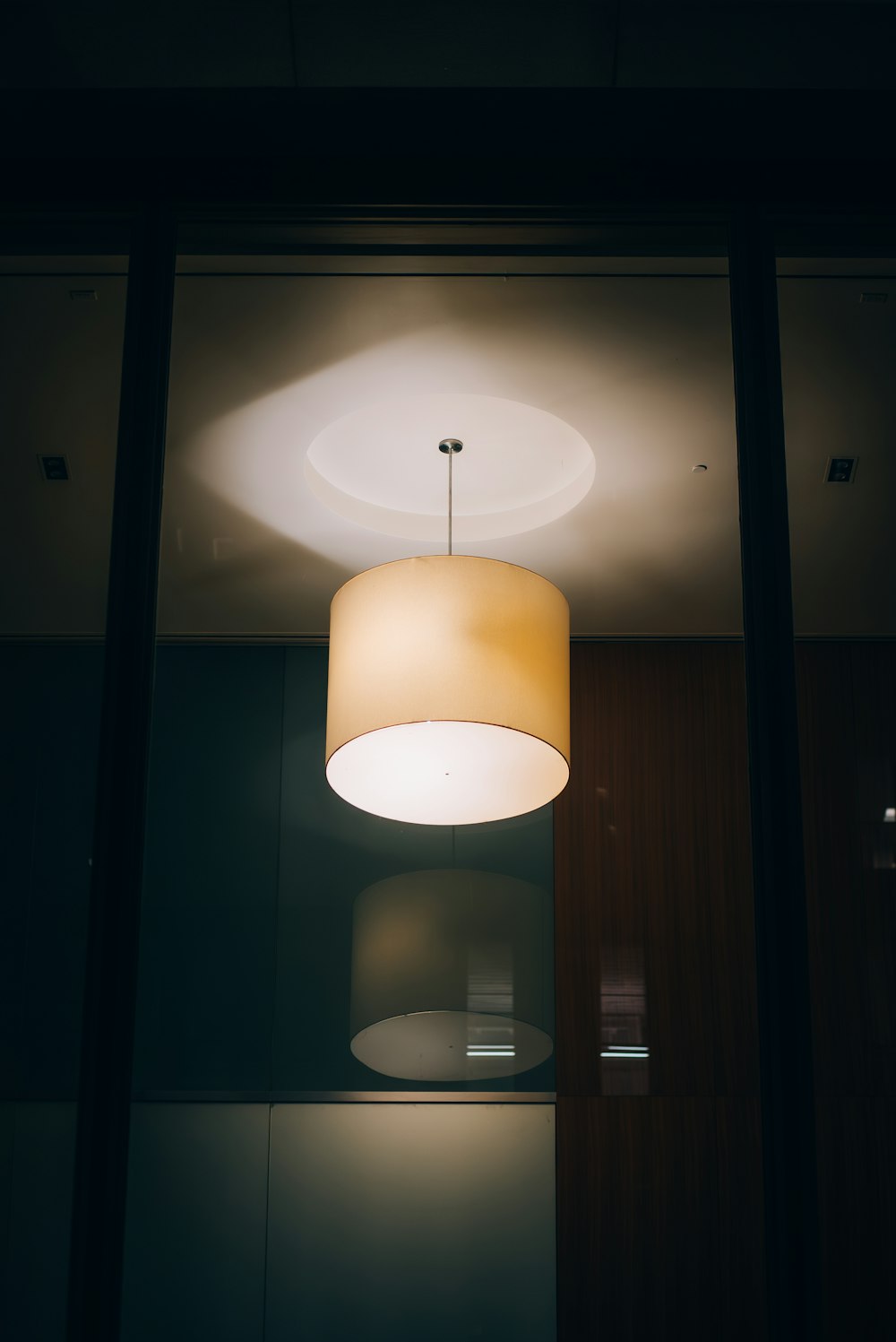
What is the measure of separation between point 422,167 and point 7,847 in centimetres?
116

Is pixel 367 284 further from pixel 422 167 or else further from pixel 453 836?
pixel 453 836

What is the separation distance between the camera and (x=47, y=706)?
4.95ft

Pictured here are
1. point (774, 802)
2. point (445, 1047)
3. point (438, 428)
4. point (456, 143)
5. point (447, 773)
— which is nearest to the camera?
point (774, 802)

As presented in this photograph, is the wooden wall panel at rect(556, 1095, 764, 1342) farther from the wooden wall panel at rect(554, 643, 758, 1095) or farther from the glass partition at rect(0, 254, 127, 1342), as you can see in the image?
the glass partition at rect(0, 254, 127, 1342)

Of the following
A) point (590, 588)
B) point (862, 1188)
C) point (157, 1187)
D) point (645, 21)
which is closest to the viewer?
point (862, 1188)

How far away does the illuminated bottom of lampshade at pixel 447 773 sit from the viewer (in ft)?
6.49

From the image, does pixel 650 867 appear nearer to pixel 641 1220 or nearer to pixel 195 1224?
pixel 641 1220

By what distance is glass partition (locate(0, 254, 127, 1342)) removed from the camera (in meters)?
1.34

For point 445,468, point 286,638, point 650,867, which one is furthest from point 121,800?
point 445,468

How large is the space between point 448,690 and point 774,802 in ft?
3.03

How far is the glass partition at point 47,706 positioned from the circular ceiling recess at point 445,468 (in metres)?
0.62

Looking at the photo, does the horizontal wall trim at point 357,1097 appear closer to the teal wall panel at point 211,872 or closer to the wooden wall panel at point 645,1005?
the teal wall panel at point 211,872

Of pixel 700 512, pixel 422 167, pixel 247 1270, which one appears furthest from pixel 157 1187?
pixel 422 167

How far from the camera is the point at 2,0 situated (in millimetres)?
1720
